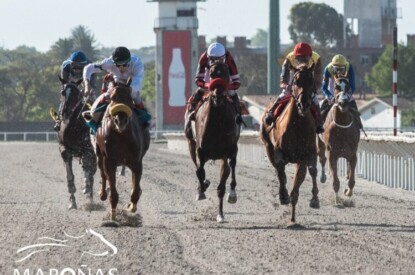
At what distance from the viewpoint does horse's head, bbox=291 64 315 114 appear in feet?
50.9

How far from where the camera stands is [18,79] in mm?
126875

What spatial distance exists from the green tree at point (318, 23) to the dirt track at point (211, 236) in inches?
5290

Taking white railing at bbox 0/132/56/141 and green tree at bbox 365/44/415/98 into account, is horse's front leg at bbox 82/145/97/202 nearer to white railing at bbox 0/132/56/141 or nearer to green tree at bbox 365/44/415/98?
white railing at bbox 0/132/56/141

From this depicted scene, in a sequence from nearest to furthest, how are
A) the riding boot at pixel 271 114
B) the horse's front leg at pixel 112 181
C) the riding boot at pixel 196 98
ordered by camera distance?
the horse's front leg at pixel 112 181 → the riding boot at pixel 271 114 → the riding boot at pixel 196 98

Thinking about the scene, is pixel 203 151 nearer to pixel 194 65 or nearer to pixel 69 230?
pixel 69 230

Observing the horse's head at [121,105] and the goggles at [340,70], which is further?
the goggles at [340,70]

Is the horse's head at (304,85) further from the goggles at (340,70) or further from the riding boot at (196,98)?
the goggles at (340,70)

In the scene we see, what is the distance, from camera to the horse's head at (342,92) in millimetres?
19406

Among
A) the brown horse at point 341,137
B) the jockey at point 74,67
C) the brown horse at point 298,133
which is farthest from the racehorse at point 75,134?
the brown horse at point 298,133

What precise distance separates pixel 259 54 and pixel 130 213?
12368 centimetres

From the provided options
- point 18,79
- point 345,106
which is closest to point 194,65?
point 18,79

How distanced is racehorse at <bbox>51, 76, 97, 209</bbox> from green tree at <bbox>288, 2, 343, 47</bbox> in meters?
137

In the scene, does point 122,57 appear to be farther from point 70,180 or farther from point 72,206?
point 70,180

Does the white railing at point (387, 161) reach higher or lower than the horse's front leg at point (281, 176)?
lower
